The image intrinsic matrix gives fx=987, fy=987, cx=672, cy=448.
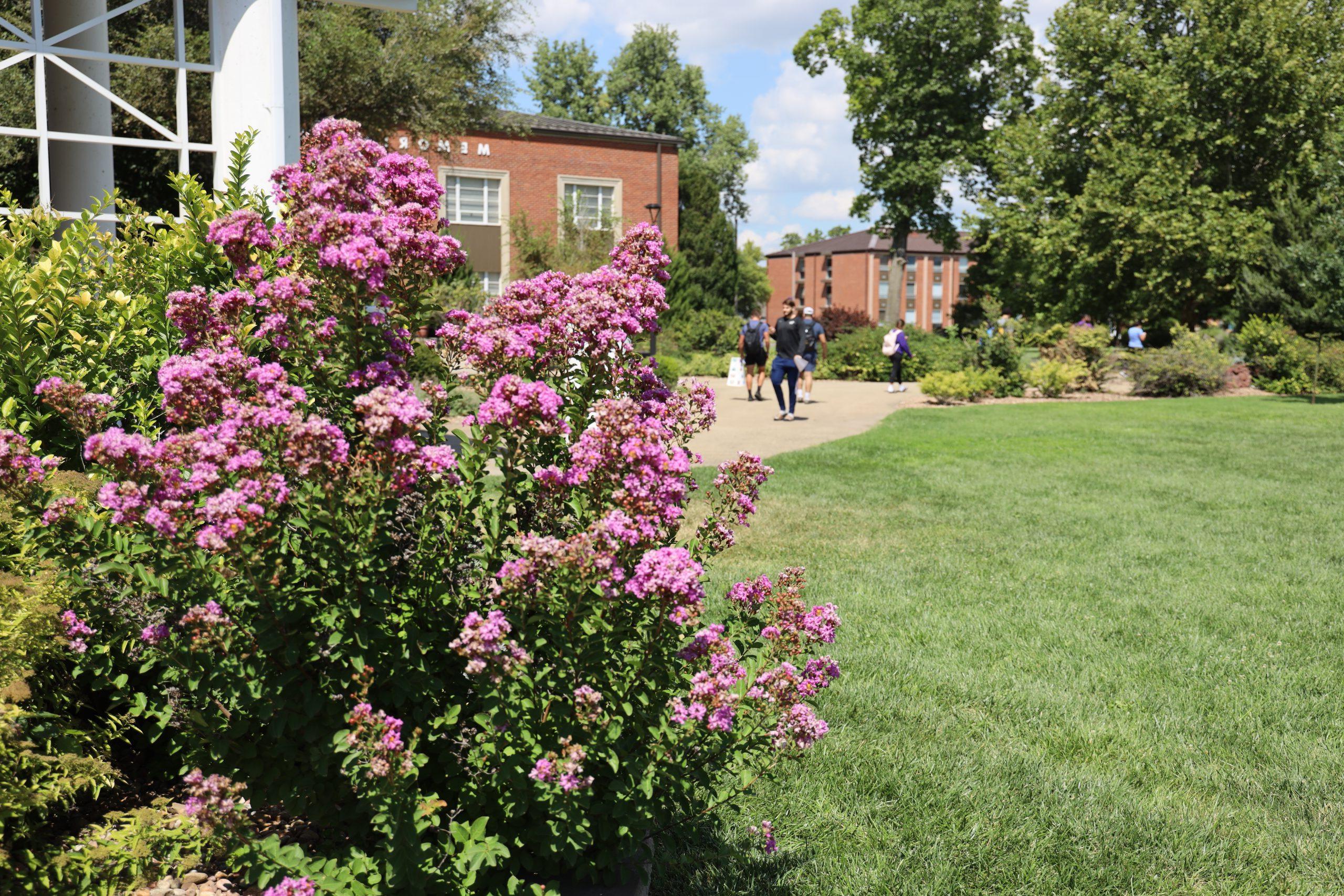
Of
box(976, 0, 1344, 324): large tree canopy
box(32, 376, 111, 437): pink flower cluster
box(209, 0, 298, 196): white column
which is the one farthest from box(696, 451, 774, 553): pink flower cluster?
box(976, 0, 1344, 324): large tree canopy

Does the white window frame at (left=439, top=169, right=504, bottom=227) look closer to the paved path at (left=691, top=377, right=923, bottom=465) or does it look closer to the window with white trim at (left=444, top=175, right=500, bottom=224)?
the window with white trim at (left=444, top=175, right=500, bottom=224)

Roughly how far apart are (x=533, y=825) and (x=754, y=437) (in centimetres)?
1201

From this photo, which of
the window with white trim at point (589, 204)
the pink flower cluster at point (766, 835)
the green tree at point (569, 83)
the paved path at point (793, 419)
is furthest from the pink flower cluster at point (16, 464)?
the green tree at point (569, 83)

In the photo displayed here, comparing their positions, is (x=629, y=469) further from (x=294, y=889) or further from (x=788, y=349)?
(x=788, y=349)

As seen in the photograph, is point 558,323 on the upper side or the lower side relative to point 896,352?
lower

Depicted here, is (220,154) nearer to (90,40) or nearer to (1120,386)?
(90,40)

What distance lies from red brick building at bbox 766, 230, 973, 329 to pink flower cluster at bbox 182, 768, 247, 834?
86.3 metres

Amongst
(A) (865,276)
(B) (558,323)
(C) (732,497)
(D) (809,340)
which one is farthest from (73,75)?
(A) (865,276)

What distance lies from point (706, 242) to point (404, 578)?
46.6 meters

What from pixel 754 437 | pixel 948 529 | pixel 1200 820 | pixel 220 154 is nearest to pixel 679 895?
pixel 1200 820

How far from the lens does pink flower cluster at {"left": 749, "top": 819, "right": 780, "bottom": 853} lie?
2961mm

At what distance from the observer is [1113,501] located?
925 cm

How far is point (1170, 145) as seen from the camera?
29.7 meters

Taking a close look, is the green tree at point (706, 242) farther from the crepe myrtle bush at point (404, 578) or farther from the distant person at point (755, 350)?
the crepe myrtle bush at point (404, 578)
